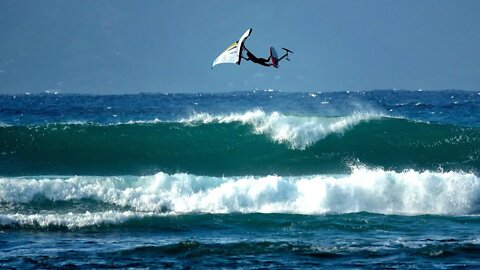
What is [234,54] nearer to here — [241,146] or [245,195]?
[245,195]

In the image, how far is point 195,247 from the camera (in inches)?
607

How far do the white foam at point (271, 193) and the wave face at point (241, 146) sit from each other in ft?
15.2

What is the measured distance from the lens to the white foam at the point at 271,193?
66.7 feet

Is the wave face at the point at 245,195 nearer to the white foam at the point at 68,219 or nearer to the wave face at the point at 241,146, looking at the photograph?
the white foam at the point at 68,219

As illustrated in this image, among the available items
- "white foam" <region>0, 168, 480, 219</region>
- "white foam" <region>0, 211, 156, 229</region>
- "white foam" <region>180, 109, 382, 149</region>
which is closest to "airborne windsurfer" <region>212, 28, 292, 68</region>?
"white foam" <region>0, 211, 156, 229</region>

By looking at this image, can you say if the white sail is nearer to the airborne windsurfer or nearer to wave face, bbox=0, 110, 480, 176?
the airborne windsurfer

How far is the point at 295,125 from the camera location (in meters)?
28.7

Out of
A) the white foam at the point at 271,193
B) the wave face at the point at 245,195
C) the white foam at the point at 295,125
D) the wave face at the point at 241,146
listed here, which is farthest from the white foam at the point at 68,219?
the white foam at the point at 295,125

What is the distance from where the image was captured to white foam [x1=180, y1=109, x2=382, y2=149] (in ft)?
92.2

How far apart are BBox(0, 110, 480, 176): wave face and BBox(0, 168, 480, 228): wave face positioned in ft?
15.3

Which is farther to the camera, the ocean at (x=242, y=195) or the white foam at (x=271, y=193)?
the white foam at (x=271, y=193)

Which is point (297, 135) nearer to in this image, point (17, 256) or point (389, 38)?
point (17, 256)

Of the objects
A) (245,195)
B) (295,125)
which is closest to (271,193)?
(245,195)

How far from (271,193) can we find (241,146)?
7601mm
